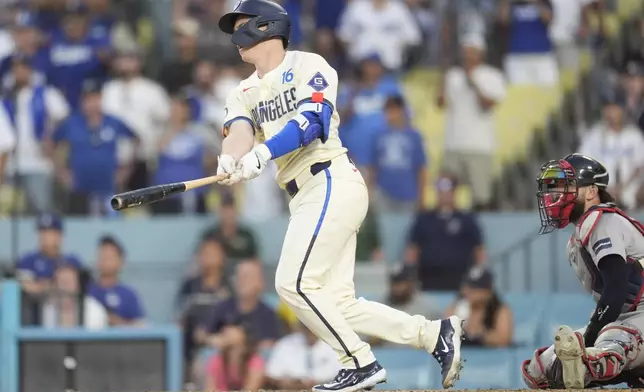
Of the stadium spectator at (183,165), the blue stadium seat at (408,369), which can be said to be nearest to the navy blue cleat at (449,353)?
the blue stadium seat at (408,369)

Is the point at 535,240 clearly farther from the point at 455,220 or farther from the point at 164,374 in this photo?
the point at 164,374

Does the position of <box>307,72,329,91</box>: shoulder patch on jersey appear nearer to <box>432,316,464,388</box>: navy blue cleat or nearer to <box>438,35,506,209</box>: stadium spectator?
<box>432,316,464,388</box>: navy blue cleat

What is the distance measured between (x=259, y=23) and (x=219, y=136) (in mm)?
5748

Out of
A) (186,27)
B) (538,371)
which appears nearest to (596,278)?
(538,371)

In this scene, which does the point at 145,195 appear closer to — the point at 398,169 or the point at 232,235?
the point at 232,235

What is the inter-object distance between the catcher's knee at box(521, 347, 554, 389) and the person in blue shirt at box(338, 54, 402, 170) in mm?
4989

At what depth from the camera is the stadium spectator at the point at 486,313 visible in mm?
9805

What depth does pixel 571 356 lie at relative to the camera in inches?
239

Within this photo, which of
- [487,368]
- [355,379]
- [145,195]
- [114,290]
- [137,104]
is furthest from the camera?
[137,104]

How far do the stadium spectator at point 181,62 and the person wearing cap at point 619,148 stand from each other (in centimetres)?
393

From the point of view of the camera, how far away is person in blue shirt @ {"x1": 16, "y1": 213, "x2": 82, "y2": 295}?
10.8 m

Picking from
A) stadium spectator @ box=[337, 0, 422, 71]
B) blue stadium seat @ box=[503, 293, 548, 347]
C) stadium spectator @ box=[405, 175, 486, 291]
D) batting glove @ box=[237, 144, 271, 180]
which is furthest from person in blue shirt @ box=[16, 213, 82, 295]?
batting glove @ box=[237, 144, 271, 180]

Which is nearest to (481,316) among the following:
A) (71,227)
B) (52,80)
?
(71,227)

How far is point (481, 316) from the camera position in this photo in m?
9.88
